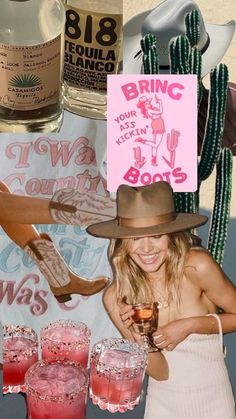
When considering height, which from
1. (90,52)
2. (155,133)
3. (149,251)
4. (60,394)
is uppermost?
(90,52)

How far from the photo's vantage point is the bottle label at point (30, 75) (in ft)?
3.24

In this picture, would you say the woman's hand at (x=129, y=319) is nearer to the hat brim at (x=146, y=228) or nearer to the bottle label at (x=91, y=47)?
the hat brim at (x=146, y=228)

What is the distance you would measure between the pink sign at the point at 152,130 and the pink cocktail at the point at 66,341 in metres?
0.24

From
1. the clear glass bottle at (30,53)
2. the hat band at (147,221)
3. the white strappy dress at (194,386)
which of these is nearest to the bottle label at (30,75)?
the clear glass bottle at (30,53)

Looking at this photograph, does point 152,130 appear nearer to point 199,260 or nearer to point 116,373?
point 199,260

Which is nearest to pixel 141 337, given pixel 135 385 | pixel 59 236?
pixel 135 385

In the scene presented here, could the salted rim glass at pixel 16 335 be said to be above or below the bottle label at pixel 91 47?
below

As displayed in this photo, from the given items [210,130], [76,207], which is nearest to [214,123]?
[210,130]

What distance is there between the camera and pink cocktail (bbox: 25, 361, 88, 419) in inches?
43.9

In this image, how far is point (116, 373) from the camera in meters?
1.13

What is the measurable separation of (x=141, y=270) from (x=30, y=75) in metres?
0.34

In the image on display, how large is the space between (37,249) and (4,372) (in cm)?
21

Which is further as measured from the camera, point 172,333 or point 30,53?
point 172,333

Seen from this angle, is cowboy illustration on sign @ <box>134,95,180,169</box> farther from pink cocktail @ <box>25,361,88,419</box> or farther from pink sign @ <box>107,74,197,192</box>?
pink cocktail @ <box>25,361,88,419</box>
